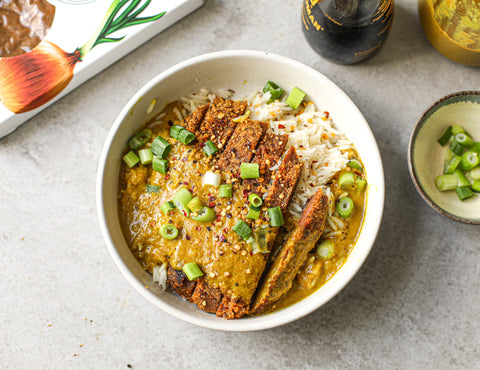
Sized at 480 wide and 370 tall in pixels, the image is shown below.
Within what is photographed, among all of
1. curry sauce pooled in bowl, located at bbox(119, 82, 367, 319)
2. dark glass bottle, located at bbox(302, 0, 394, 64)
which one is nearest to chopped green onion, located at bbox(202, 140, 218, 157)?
curry sauce pooled in bowl, located at bbox(119, 82, 367, 319)

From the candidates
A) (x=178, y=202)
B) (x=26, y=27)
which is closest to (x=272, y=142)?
(x=178, y=202)

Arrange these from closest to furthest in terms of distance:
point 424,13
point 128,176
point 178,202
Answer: point 178,202 → point 128,176 → point 424,13

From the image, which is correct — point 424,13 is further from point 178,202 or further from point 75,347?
point 75,347

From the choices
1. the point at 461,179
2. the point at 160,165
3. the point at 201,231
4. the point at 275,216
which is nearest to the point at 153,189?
the point at 160,165

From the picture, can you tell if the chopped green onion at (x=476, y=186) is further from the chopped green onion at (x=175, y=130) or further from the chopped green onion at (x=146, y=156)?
the chopped green onion at (x=146, y=156)

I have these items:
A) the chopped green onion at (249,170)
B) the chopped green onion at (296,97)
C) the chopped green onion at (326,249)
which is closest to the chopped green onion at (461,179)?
the chopped green onion at (326,249)

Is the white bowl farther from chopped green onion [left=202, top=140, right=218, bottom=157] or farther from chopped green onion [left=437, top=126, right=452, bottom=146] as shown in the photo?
chopped green onion [left=437, top=126, right=452, bottom=146]

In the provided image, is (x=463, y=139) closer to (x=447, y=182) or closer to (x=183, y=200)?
(x=447, y=182)
